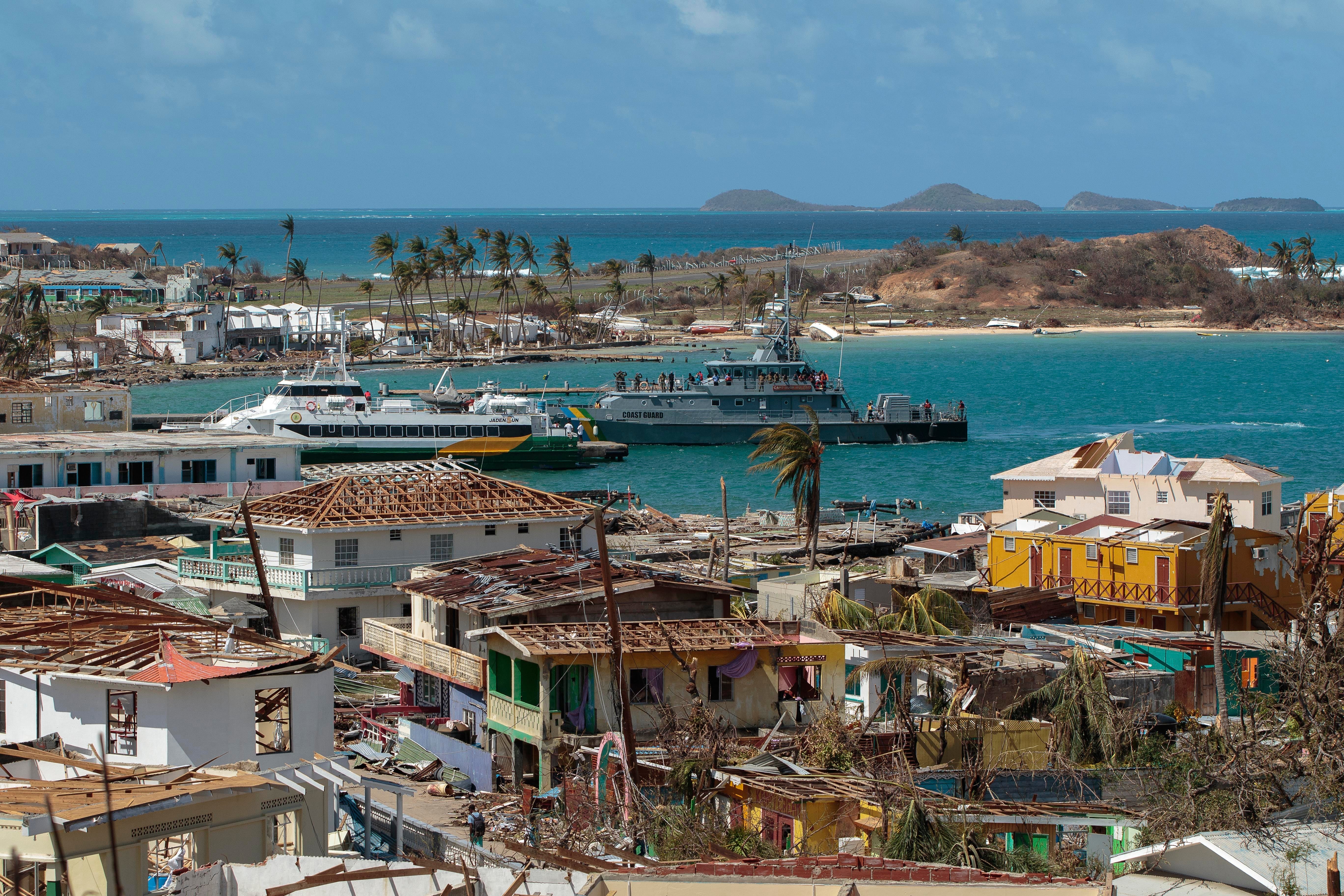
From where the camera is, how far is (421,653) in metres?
27.4

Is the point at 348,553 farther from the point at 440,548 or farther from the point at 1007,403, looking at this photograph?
the point at 1007,403

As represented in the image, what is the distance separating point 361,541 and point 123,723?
1511 cm

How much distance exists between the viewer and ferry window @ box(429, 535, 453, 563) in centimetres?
3438

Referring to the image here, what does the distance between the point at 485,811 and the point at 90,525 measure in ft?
78.6

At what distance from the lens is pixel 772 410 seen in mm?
93562

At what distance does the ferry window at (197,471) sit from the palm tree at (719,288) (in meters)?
129

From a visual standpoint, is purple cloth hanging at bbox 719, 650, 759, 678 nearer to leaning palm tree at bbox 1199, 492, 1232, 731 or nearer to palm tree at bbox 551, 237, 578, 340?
leaning palm tree at bbox 1199, 492, 1232, 731

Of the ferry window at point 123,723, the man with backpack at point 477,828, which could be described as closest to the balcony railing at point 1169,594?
the man with backpack at point 477,828

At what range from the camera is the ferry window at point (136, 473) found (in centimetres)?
5050

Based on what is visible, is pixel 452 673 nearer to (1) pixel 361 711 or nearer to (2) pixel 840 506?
(1) pixel 361 711

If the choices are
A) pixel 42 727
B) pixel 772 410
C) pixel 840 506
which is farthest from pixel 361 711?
pixel 772 410

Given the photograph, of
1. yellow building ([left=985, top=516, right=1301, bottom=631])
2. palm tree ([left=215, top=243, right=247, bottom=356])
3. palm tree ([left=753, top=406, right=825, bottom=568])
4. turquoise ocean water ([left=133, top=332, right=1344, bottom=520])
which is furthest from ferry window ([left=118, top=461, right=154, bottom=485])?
palm tree ([left=215, top=243, right=247, bottom=356])

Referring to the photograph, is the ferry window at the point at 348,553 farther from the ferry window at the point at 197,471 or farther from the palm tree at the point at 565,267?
the palm tree at the point at 565,267

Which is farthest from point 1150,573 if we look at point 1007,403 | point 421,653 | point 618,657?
point 1007,403
